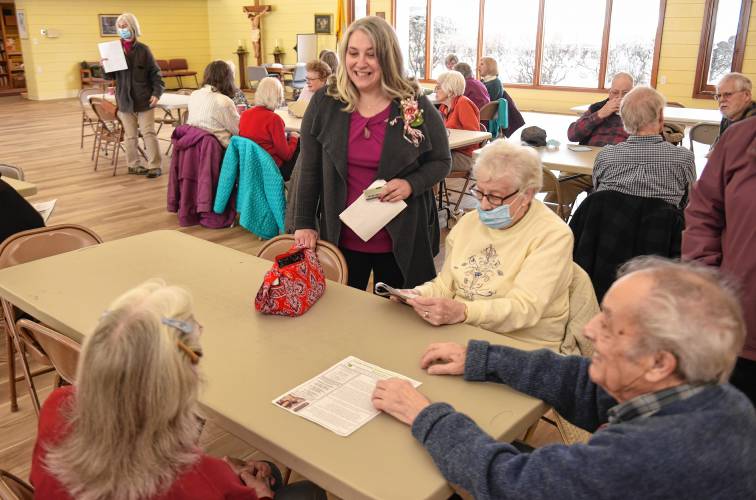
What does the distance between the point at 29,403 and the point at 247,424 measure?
197 cm

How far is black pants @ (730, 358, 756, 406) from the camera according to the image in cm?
174

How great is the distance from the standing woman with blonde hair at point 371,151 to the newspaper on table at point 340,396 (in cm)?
96

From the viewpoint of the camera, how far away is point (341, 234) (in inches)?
102

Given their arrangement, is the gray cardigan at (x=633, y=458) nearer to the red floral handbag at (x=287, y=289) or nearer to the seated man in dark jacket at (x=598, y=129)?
the red floral handbag at (x=287, y=289)

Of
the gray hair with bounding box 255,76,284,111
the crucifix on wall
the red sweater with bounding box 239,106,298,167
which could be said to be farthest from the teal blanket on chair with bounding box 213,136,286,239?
the crucifix on wall

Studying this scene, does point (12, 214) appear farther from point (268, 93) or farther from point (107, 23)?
point (107, 23)

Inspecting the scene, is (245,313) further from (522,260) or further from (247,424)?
(522,260)

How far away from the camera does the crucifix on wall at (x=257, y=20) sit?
50.6 ft

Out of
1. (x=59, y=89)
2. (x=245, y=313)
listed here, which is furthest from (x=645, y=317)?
(x=59, y=89)

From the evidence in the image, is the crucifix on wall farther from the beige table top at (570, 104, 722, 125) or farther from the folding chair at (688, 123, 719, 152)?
the folding chair at (688, 123, 719, 152)

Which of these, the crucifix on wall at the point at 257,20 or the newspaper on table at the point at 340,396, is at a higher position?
the crucifix on wall at the point at 257,20

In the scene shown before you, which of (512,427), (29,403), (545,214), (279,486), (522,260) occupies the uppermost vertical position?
(545,214)

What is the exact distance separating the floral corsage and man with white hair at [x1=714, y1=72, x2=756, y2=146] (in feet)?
10.5

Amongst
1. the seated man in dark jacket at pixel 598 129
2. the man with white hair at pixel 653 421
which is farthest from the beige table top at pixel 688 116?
the man with white hair at pixel 653 421
